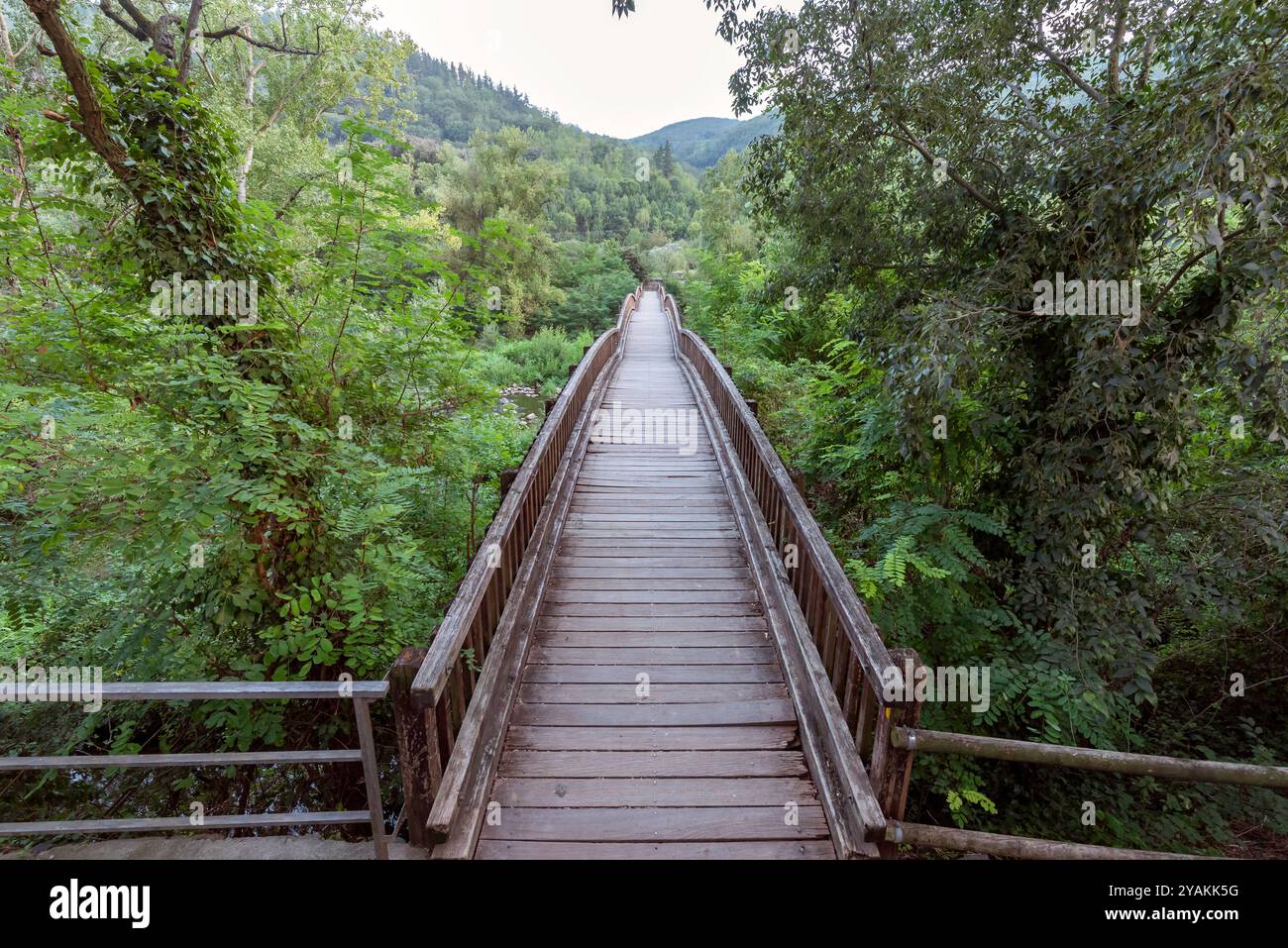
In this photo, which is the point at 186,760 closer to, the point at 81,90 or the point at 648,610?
the point at 648,610

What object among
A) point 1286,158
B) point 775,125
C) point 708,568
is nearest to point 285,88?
point 775,125

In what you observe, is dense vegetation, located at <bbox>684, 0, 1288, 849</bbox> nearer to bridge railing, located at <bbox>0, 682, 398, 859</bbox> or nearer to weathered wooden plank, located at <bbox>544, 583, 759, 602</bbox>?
weathered wooden plank, located at <bbox>544, 583, 759, 602</bbox>

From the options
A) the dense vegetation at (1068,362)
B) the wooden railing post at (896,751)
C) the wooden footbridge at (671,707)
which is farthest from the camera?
the dense vegetation at (1068,362)

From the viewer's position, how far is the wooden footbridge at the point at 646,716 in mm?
2334

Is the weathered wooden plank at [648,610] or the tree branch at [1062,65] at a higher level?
the tree branch at [1062,65]

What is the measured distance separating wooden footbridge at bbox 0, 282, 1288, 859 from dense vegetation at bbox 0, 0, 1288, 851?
38.9 inches

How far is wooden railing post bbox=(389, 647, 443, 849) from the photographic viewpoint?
7.29 ft

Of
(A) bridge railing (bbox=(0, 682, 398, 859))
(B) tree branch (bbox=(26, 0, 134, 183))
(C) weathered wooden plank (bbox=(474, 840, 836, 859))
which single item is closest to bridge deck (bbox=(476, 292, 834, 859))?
(C) weathered wooden plank (bbox=(474, 840, 836, 859))

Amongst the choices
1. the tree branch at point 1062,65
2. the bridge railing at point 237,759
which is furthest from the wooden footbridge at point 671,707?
the tree branch at point 1062,65

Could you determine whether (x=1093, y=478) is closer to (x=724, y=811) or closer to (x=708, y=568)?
(x=708, y=568)

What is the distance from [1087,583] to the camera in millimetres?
4219

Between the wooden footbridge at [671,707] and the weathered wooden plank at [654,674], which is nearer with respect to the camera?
the wooden footbridge at [671,707]

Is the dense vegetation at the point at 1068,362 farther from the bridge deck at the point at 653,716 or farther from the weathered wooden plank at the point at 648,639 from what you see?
the bridge deck at the point at 653,716

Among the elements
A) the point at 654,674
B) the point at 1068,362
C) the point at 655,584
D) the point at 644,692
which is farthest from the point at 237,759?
the point at 1068,362
